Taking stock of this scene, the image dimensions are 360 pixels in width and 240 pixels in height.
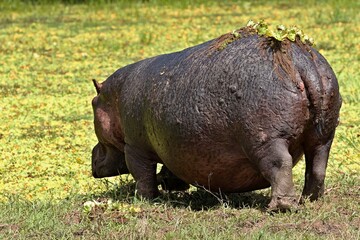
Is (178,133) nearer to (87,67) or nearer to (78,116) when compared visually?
(78,116)

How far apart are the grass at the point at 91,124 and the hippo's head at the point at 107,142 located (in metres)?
0.13

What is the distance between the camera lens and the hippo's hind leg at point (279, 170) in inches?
208

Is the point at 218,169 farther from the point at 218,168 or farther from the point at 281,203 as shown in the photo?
the point at 281,203

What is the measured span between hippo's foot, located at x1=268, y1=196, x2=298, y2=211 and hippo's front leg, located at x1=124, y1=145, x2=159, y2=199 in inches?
45.3

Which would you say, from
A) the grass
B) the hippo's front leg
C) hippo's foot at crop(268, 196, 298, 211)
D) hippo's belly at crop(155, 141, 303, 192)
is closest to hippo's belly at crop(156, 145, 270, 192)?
hippo's belly at crop(155, 141, 303, 192)

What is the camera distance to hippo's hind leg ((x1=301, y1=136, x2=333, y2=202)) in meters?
5.55

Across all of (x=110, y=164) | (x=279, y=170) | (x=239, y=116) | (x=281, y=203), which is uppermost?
(x=239, y=116)

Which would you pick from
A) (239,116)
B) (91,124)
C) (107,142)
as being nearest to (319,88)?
(239,116)

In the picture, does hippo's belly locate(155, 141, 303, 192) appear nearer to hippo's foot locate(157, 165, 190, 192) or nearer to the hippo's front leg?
the hippo's front leg

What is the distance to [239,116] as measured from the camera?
17.6 ft

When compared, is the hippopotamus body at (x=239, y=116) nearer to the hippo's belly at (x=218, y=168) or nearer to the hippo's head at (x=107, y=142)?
the hippo's belly at (x=218, y=168)

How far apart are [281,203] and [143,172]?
1.24m

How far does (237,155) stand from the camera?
5512 millimetres

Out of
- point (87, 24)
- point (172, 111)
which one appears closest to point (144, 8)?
point (87, 24)
